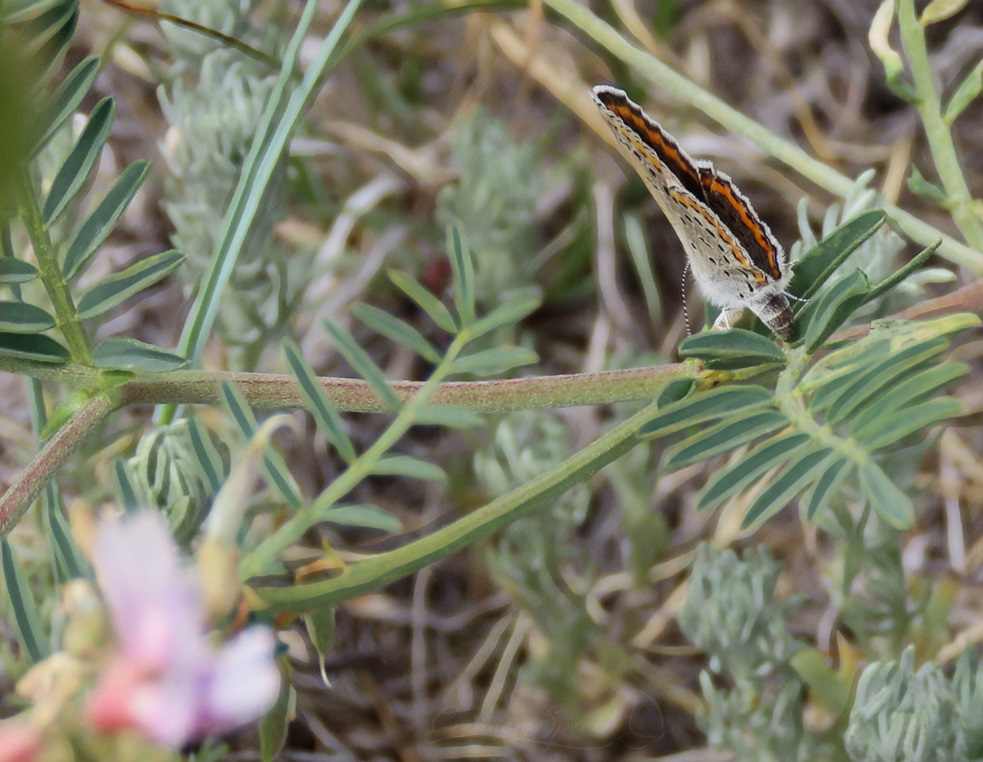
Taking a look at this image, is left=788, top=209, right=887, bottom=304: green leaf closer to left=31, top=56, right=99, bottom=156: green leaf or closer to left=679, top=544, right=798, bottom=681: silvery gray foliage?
left=679, top=544, right=798, bottom=681: silvery gray foliage

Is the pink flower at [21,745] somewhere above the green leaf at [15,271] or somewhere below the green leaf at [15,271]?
below

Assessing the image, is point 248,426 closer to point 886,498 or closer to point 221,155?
point 886,498

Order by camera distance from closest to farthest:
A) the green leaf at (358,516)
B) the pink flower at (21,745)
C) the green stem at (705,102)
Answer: the pink flower at (21,745) → the green leaf at (358,516) → the green stem at (705,102)

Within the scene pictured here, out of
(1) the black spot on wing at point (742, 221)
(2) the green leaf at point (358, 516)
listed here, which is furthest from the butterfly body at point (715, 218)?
(2) the green leaf at point (358, 516)

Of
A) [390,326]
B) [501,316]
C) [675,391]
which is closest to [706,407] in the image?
[675,391]

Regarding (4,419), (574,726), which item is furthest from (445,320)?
(4,419)

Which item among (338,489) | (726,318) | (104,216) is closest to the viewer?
(338,489)

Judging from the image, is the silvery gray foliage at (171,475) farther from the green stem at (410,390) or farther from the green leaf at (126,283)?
the green leaf at (126,283)
